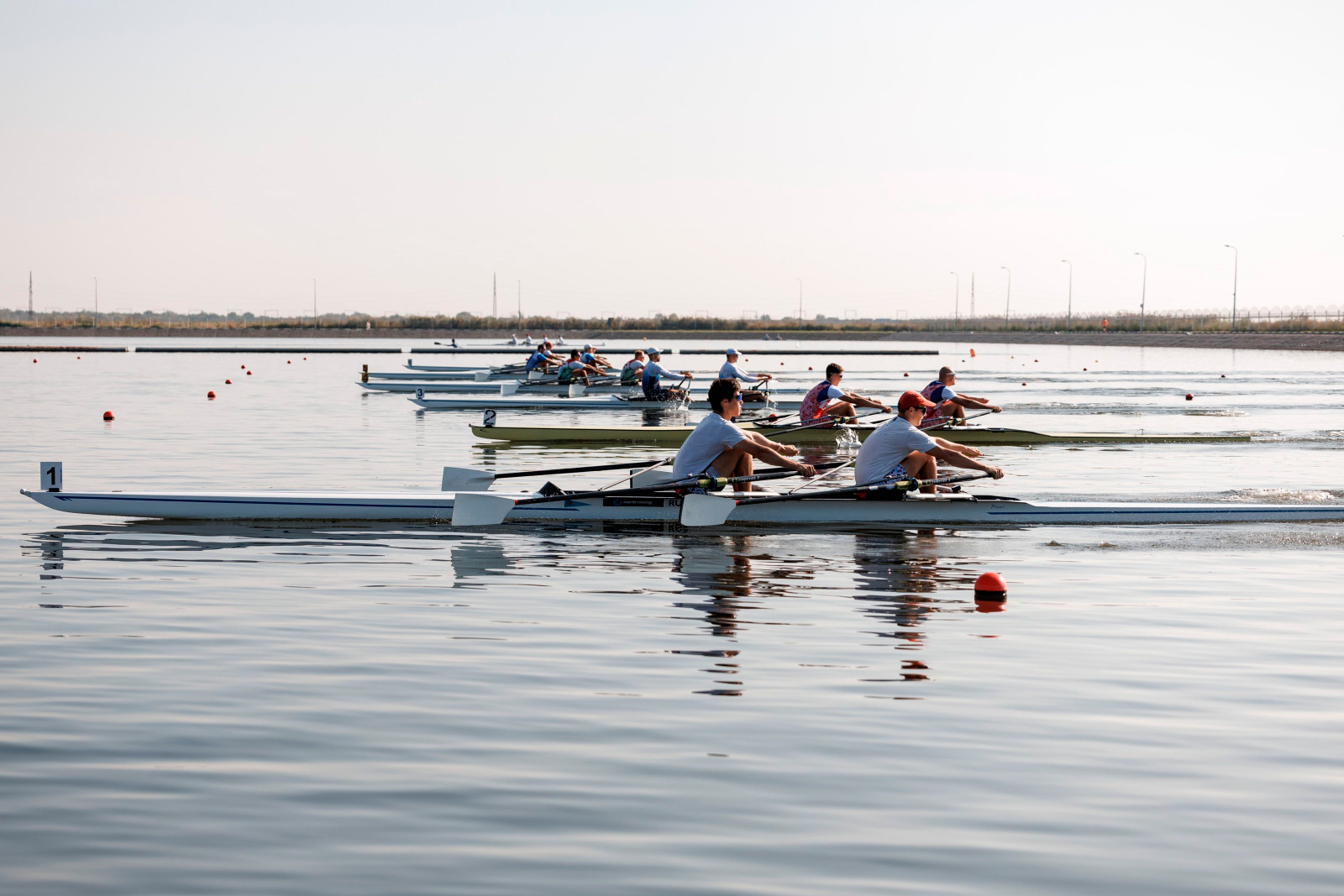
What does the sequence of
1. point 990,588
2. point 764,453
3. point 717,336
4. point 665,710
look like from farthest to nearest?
→ 1. point 717,336
2. point 764,453
3. point 990,588
4. point 665,710

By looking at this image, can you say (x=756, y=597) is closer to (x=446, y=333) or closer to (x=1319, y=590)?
(x=1319, y=590)

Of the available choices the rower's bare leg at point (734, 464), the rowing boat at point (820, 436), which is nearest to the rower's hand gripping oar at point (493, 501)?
the rower's bare leg at point (734, 464)

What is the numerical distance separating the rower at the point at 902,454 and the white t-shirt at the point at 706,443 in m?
1.35

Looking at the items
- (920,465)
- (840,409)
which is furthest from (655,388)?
(920,465)

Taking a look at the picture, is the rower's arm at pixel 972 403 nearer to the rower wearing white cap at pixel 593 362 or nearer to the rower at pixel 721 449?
the rower at pixel 721 449

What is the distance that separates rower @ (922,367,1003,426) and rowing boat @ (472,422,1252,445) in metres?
0.50

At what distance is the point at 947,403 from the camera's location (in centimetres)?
2222

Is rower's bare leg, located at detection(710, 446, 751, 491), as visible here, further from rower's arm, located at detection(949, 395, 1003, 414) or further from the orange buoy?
rower's arm, located at detection(949, 395, 1003, 414)

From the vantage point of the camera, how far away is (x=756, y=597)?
10.7 meters

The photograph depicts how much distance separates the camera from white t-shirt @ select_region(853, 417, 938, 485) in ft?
45.1

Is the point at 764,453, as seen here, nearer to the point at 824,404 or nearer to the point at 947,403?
the point at 824,404

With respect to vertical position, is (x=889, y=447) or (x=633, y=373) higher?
(x=633, y=373)

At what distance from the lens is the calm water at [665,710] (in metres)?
5.18

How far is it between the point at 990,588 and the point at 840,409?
12217 mm
